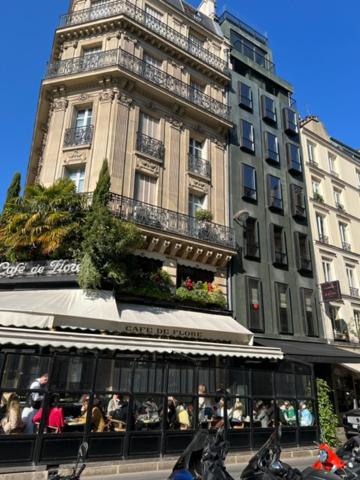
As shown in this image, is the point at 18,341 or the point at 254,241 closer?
the point at 18,341

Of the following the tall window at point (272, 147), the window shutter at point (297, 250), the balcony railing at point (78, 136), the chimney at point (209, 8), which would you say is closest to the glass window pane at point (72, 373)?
the balcony railing at point (78, 136)

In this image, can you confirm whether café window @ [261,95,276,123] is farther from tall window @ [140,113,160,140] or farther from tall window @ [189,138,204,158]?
tall window @ [140,113,160,140]

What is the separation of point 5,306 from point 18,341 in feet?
11.7

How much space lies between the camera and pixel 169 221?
1423cm

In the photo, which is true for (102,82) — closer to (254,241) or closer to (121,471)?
(254,241)

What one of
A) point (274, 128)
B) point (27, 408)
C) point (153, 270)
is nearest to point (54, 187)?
point (153, 270)

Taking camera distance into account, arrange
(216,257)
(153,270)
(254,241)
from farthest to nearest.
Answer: (254,241)
(216,257)
(153,270)

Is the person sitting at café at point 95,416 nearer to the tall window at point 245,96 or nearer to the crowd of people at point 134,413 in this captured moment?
the crowd of people at point 134,413

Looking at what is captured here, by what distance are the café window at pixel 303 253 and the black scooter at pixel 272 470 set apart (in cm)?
1432

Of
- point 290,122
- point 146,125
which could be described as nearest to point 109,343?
point 146,125

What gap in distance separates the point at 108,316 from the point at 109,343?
266 centimetres

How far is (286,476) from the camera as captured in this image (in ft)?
14.0

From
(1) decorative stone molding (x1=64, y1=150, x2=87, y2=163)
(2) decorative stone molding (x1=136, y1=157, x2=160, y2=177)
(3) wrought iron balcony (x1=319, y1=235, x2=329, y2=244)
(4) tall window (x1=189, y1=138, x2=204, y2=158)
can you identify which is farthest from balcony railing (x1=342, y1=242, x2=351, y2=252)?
(1) decorative stone molding (x1=64, y1=150, x2=87, y2=163)

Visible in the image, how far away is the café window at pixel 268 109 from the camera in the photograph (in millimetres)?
20750
